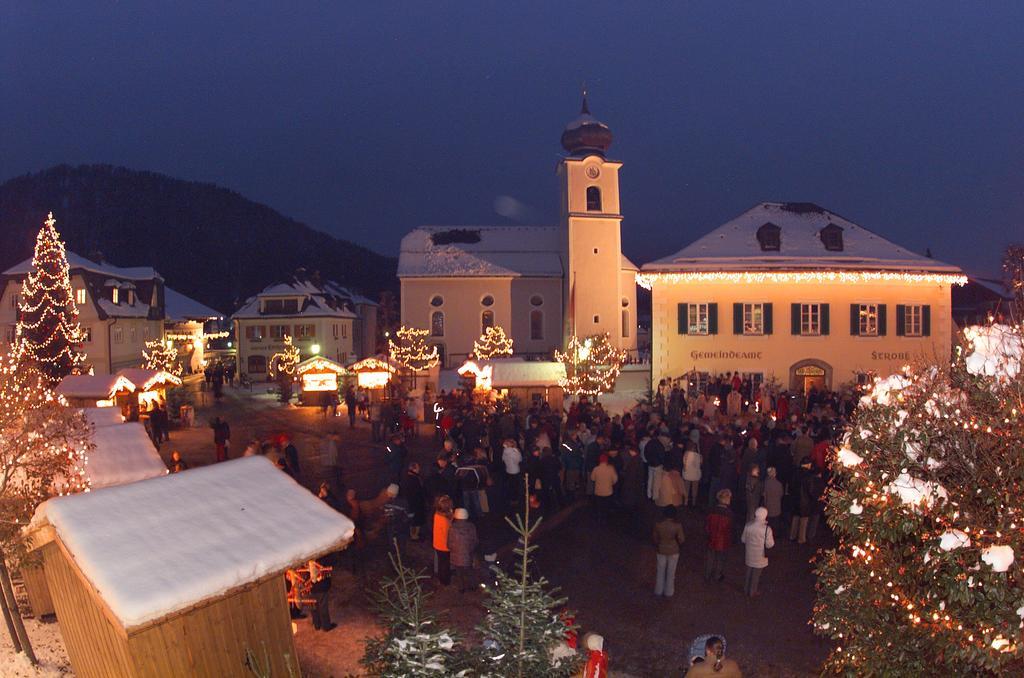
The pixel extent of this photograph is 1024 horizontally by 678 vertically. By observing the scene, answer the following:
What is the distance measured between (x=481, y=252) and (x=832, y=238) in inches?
846

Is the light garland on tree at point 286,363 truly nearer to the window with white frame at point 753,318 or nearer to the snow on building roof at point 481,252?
the snow on building roof at point 481,252

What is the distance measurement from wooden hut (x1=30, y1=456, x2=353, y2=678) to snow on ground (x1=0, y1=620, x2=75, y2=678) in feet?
3.40

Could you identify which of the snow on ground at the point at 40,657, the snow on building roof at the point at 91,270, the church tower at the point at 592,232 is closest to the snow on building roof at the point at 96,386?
the snow on ground at the point at 40,657

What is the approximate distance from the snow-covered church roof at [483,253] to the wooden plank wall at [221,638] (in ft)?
119

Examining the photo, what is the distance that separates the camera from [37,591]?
9602 millimetres

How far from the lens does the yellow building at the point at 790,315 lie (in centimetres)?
2848

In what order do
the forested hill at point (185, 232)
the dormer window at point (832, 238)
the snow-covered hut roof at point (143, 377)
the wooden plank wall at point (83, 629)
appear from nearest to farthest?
1. the wooden plank wall at point (83, 629)
2. the snow-covered hut roof at point (143, 377)
3. the dormer window at point (832, 238)
4. the forested hill at point (185, 232)

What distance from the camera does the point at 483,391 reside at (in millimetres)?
25453

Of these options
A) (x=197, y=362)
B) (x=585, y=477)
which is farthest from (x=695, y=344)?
(x=197, y=362)

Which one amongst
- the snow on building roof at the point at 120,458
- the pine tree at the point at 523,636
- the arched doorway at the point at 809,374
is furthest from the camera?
the arched doorway at the point at 809,374

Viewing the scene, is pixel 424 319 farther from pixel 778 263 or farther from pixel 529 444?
pixel 529 444

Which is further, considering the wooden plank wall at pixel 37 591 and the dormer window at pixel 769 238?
the dormer window at pixel 769 238

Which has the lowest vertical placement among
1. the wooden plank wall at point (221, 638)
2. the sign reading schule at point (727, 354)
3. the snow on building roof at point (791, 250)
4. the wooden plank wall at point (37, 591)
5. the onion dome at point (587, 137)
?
the wooden plank wall at point (37, 591)

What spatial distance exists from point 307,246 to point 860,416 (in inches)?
4424
